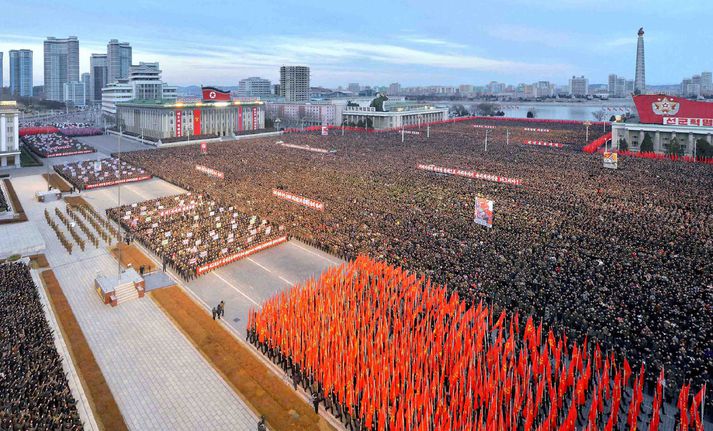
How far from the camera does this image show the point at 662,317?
20.5 m

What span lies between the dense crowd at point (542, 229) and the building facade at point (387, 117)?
57525 millimetres

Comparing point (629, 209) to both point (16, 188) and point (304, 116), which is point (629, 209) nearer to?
point (16, 188)

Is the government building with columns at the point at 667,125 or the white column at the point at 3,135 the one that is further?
the government building with columns at the point at 667,125

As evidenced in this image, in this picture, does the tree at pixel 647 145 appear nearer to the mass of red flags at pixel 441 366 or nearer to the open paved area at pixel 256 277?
the open paved area at pixel 256 277

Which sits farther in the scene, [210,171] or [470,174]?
[210,171]

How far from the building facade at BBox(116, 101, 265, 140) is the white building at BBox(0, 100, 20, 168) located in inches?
1203

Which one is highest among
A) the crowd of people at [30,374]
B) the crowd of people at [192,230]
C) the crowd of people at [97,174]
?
the crowd of people at [97,174]

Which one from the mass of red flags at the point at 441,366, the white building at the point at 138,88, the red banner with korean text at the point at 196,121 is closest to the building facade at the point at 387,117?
the red banner with korean text at the point at 196,121

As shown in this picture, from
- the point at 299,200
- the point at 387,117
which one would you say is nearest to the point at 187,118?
the point at 387,117

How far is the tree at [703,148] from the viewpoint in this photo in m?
64.7

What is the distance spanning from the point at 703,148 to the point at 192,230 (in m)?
68.8

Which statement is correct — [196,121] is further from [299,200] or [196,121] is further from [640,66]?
[640,66]

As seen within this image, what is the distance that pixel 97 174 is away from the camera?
54.9m

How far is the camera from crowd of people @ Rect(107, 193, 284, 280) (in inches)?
1164
